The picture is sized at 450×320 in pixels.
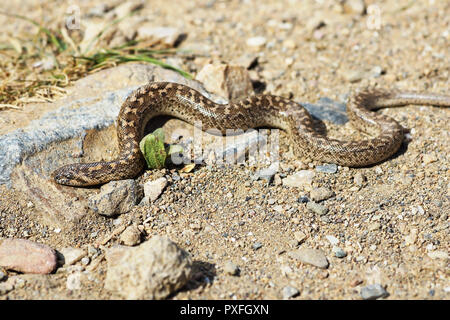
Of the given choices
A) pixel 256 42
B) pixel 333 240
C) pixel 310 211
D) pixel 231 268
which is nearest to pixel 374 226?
pixel 333 240

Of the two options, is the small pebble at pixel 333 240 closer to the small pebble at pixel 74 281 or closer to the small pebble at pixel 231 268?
the small pebble at pixel 231 268

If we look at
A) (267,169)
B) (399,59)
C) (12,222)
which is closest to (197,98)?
(267,169)

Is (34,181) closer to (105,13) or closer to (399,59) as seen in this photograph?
(105,13)

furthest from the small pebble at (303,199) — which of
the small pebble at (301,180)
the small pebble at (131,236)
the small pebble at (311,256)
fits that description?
the small pebble at (131,236)

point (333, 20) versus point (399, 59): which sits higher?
point (333, 20)

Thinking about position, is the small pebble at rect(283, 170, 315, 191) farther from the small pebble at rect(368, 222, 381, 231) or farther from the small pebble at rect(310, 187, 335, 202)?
the small pebble at rect(368, 222, 381, 231)
